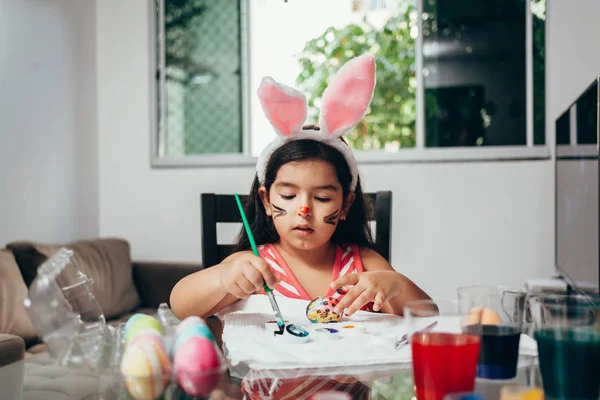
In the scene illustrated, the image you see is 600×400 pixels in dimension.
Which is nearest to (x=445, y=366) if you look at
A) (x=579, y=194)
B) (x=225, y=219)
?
(x=225, y=219)

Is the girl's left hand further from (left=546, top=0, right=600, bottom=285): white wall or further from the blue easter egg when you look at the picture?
(left=546, top=0, right=600, bottom=285): white wall

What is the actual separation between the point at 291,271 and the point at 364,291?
26 centimetres

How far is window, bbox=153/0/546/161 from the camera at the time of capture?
9.08 ft

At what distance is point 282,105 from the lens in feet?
3.35

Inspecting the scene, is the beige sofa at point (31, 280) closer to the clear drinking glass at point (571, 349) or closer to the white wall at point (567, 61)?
the clear drinking glass at point (571, 349)

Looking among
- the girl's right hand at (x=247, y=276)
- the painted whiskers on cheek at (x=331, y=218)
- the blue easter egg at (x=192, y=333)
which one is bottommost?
A: the blue easter egg at (x=192, y=333)

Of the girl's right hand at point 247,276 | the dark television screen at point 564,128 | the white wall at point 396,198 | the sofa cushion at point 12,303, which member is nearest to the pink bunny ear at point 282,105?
the girl's right hand at point 247,276

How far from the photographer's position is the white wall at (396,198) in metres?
2.70

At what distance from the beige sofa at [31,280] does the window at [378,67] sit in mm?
729

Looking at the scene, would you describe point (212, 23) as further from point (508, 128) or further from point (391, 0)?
point (508, 128)

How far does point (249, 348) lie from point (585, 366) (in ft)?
1.35

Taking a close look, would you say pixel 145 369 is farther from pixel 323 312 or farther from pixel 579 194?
pixel 579 194

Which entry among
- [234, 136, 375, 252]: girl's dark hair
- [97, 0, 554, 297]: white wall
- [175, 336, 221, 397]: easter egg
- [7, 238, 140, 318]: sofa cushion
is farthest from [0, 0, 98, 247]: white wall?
[175, 336, 221, 397]: easter egg

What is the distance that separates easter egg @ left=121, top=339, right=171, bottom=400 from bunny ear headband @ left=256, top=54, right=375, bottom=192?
0.55 m
